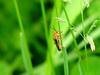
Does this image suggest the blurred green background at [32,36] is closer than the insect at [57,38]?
No

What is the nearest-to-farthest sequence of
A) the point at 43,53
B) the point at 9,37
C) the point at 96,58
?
1. the point at 96,58
2. the point at 43,53
3. the point at 9,37

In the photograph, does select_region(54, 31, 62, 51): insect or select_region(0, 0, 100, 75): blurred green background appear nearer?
select_region(54, 31, 62, 51): insect

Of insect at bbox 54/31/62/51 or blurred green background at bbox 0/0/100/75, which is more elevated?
insect at bbox 54/31/62/51

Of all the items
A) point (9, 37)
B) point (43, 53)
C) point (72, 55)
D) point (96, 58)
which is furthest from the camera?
point (9, 37)

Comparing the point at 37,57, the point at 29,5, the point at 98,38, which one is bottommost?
the point at 37,57

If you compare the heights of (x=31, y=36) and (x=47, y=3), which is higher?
(x=47, y=3)

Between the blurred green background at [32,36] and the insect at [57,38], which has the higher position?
the insect at [57,38]

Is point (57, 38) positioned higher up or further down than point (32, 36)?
higher up

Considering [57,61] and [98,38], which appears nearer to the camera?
[57,61]

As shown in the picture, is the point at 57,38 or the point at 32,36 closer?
the point at 57,38

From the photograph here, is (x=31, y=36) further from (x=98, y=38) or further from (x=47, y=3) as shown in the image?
(x=98, y=38)

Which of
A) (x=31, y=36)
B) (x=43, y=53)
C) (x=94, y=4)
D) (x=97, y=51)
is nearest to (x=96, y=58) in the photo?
(x=97, y=51)
